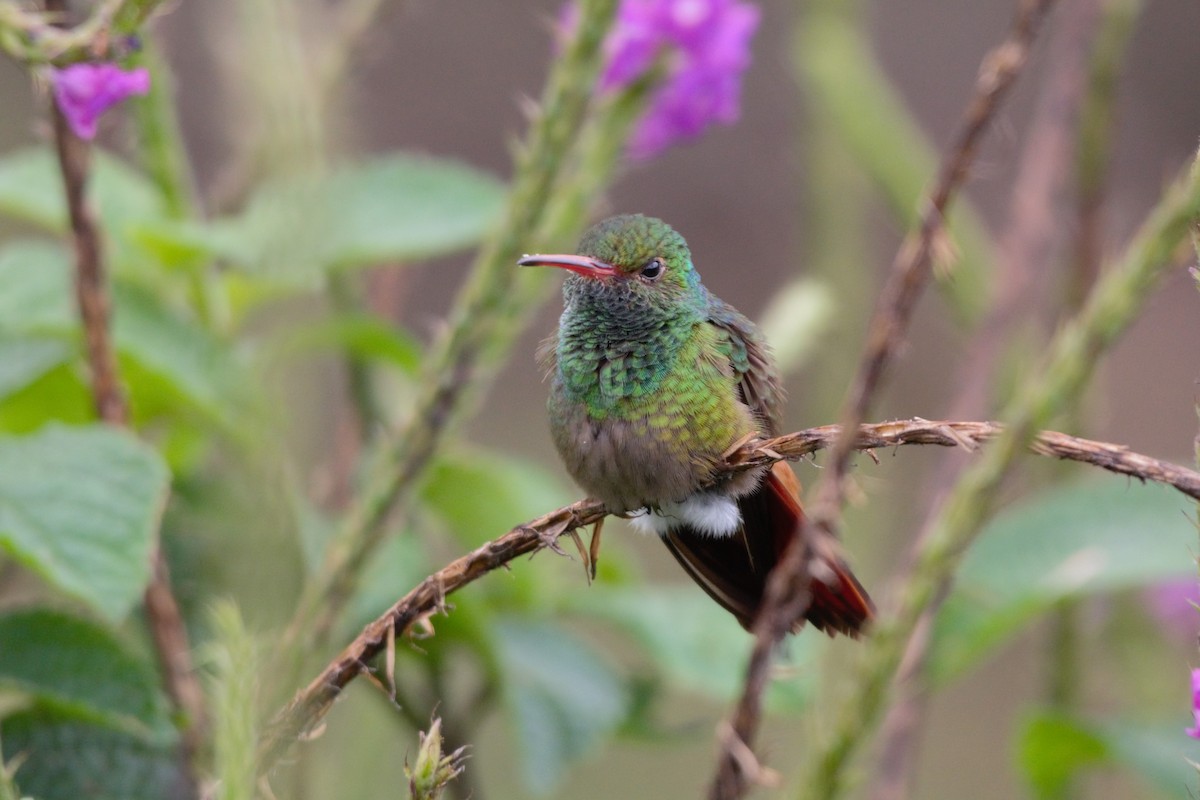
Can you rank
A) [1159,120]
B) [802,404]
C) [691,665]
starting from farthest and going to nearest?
[1159,120]
[802,404]
[691,665]

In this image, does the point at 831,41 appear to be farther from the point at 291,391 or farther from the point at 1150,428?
the point at 1150,428

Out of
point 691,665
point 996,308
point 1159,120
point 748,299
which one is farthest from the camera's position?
point 748,299

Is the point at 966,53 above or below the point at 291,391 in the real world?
above

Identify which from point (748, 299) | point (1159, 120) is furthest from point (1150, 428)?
point (748, 299)

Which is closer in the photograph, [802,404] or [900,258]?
[900,258]

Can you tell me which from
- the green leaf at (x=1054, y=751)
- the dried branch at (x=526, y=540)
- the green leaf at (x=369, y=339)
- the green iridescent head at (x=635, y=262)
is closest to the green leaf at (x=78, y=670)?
the green leaf at (x=369, y=339)

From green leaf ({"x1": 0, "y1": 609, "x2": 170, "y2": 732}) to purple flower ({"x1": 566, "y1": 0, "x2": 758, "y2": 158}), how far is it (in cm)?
119

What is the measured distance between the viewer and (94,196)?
2354 millimetres

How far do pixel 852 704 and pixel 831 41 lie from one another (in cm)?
273

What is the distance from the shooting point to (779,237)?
29.1 feet

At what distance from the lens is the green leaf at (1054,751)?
2307mm

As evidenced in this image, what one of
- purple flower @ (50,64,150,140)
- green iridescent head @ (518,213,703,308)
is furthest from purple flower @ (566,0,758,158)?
purple flower @ (50,64,150,140)

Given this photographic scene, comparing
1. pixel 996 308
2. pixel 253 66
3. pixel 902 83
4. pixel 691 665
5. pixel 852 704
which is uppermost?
pixel 902 83

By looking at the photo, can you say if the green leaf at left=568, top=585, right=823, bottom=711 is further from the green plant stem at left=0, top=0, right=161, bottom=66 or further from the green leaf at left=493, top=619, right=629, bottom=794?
the green plant stem at left=0, top=0, right=161, bottom=66
